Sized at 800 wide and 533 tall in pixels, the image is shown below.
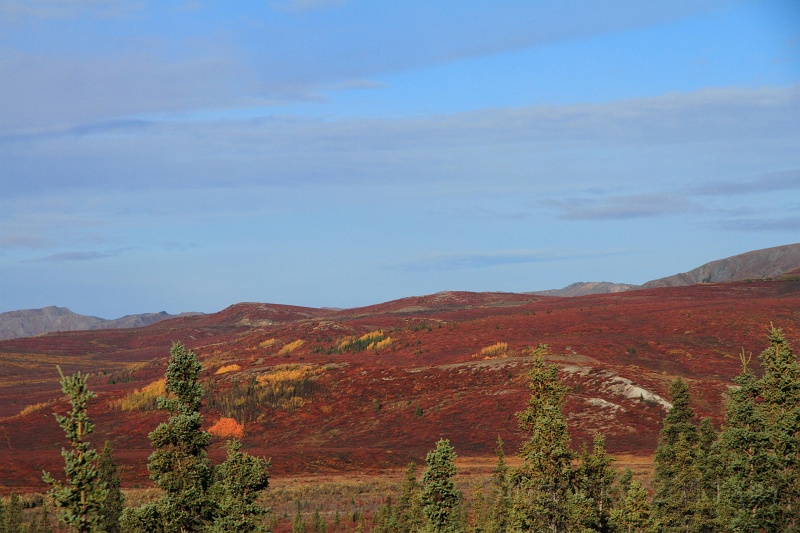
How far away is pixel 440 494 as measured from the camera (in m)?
18.7

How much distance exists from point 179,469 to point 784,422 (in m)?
20.5

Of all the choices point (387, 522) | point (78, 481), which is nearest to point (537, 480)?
point (387, 522)

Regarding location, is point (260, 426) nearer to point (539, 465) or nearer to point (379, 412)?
point (379, 412)

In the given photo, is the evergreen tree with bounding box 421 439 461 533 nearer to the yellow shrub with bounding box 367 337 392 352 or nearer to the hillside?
the hillside

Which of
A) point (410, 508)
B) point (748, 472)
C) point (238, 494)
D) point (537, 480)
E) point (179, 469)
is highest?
point (179, 469)

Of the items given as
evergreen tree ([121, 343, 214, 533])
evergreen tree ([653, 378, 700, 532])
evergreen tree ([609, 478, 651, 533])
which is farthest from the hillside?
evergreen tree ([121, 343, 214, 533])

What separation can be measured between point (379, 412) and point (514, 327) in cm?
3185

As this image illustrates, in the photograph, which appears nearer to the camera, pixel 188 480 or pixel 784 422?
pixel 188 480

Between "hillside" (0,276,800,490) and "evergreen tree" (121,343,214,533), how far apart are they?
3839cm

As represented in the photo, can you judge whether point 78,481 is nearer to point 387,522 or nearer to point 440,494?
point 440,494

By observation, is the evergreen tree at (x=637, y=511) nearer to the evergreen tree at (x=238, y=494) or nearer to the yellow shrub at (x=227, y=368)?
the evergreen tree at (x=238, y=494)

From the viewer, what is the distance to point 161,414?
250 ft

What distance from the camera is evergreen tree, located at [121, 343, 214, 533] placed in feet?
Answer: 51.9

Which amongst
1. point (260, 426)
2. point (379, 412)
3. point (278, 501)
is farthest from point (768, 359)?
point (260, 426)
